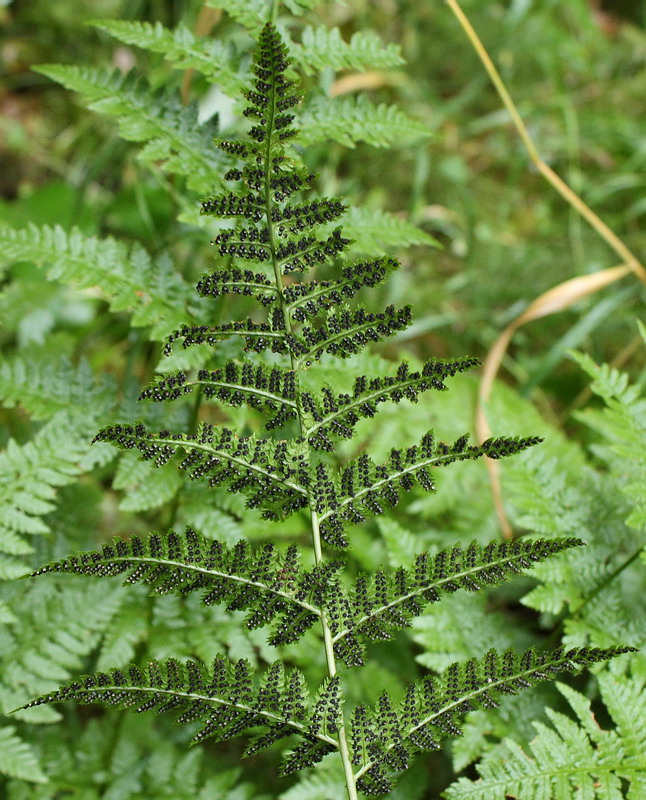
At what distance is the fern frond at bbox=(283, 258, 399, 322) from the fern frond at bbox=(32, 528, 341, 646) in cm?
54

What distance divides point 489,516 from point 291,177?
5.85 feet

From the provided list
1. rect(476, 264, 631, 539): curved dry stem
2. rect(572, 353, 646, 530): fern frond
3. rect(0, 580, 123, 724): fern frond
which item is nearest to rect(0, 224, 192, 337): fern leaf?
rect(0, 580, 123, 724): fern frond

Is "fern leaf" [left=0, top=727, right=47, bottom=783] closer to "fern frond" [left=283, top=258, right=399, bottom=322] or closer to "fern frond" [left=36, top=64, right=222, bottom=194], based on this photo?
"fern frond" [left=283, top=258, right=399, bottom=322]

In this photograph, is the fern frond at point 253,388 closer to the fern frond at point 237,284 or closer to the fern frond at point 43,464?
the fern frond at point 237,284

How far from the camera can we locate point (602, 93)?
555 cm

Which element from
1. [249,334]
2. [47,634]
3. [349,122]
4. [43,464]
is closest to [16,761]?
[47,634]

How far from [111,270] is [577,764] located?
1.88 m

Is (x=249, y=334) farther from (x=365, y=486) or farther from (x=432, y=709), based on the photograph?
(x=432, y=709)

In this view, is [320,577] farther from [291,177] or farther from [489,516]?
[489,516]

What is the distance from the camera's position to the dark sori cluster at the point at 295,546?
141 centimetres

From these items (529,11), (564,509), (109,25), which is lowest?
(564,509)

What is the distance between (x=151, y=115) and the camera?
1961 mm

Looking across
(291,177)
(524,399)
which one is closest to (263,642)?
(291,177)

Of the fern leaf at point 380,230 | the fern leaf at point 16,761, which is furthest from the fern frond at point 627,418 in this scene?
the fern leaf at point 16,761
